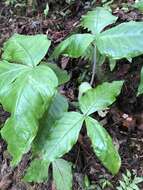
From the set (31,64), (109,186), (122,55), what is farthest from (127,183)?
(31,64)

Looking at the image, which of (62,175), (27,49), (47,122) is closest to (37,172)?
(62,175)

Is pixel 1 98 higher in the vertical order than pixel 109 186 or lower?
higher

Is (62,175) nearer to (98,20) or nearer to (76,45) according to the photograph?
(76,45)

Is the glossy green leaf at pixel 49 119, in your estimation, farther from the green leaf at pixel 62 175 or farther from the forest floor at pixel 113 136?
the forest floor at pixel 113 136

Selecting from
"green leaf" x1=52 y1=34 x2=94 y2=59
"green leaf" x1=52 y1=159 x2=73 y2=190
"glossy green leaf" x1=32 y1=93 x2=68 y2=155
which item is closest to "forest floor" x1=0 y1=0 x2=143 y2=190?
"green leaf" x1=52 y1=159 x2=73 y2=190

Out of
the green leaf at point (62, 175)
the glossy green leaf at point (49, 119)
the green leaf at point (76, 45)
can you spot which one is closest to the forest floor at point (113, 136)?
the green leaf at point (62, 175)

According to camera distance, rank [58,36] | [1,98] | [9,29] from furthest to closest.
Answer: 1. [9,29]
2. [58,36]
3. [1,98]

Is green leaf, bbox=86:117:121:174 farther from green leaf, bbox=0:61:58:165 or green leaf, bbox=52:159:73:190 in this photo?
green leaf, bbox=52:159:73:190

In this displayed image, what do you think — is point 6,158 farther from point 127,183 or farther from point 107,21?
point 107,21
